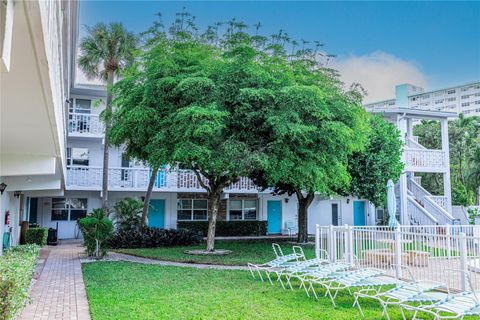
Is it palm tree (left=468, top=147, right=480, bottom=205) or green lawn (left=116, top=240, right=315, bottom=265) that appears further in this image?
palm tree (left=468, top=147, right=480, bottom=205)

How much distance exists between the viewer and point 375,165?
19.8 meters

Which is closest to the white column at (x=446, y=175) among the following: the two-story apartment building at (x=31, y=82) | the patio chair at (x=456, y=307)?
the patio chair at (x=456, y=307)

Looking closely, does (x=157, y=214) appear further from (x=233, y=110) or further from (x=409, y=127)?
(x=409, y=127)

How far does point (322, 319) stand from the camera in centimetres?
745

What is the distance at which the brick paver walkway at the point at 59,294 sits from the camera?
25.4 ft

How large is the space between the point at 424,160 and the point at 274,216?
1024 centimetres

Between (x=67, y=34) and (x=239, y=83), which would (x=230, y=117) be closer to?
(x=239, y=83)

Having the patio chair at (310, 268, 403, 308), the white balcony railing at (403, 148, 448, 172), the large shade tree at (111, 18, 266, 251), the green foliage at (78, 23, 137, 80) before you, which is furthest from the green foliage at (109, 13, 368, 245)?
the white balcony railing at (403, 148, 448, 172)

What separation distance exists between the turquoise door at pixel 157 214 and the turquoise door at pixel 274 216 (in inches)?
286

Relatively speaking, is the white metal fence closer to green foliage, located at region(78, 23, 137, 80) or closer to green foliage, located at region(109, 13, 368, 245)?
green foliage, located at region(109, 13, 368, 245)

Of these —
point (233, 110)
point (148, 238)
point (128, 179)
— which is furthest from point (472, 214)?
point (128, 179)

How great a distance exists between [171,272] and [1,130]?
23.0 feet

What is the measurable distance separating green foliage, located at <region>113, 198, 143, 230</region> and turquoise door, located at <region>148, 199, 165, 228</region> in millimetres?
4457

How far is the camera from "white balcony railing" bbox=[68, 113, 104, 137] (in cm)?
2302
